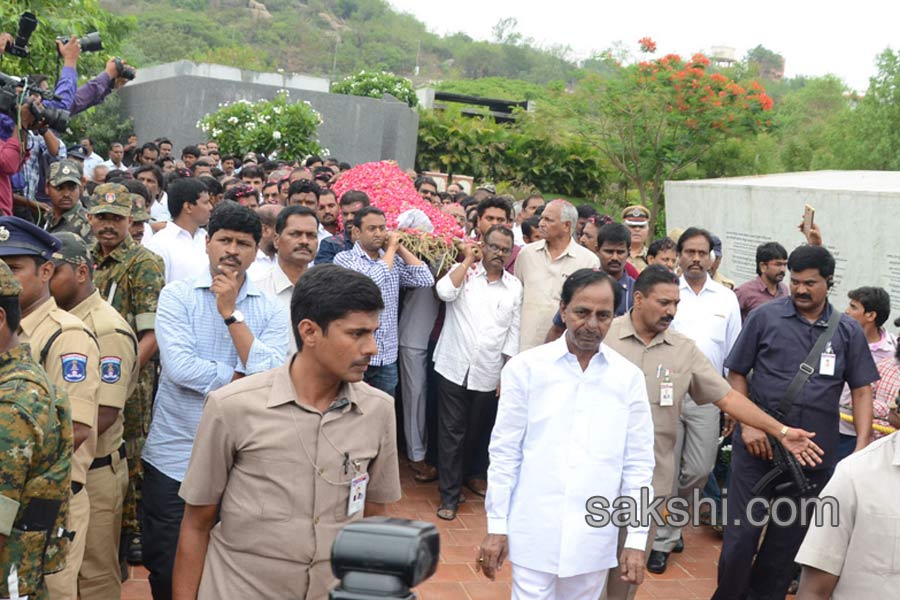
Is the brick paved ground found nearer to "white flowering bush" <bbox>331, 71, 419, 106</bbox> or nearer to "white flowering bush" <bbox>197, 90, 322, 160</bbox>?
"white flowering bush" <bbox>197, 90, 322, 160</bbox>

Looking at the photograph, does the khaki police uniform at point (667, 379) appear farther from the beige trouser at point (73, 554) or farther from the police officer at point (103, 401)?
the beige trouser at point (73, 554)

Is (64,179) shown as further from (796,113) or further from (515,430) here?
(796,113)

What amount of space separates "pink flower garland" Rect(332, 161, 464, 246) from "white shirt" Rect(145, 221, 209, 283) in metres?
1.53

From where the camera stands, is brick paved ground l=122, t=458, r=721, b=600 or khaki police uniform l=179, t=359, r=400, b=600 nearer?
khaki police uniform l=179, t=359, r=400, b=600

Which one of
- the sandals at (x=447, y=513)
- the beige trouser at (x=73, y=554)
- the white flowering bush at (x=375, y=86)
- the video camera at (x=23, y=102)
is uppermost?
the white flowering bush at (x=375, y=86)

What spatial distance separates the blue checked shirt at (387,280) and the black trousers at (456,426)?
0.57 meters

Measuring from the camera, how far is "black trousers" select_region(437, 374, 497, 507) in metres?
6.67

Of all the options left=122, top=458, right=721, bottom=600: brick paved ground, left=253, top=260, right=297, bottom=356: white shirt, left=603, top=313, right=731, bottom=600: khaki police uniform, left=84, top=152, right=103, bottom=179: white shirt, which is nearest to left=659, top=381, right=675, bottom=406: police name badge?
left=603, top=313, right=731, bottom=600: khaki police uniform

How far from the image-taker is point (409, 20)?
117m

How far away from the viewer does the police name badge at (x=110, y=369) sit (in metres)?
3.70

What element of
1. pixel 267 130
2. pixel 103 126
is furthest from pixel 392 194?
pixel 103 126

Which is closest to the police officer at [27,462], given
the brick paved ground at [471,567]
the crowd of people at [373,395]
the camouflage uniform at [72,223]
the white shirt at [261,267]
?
the crowd of people at [373,395]

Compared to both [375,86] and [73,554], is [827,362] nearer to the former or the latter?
[73,554]

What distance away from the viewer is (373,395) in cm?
288
